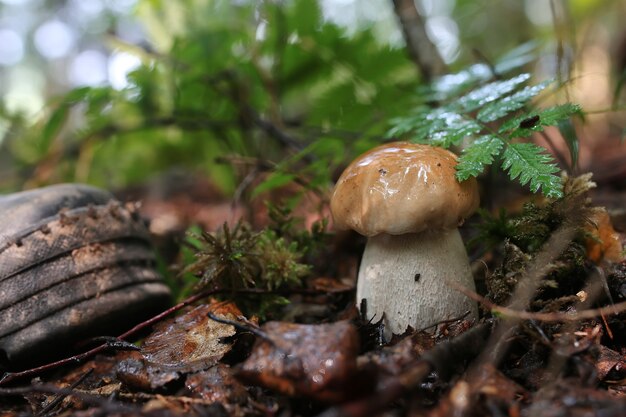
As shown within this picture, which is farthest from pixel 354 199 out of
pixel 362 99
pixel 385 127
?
pixel 362 99

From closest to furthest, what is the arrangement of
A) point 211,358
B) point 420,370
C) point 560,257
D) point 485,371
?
point 420,370, point 485,371, point 211,358, point 560,257

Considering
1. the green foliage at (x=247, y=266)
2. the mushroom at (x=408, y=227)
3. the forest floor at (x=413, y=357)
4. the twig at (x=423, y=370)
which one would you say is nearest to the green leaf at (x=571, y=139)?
the forest floor at (x=413, y=357)

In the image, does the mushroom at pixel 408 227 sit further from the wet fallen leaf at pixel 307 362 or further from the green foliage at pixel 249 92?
the green foliage at pixel 249 92

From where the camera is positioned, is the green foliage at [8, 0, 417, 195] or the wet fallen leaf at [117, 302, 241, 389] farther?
the green foliage at [8, 0, 417, 195]

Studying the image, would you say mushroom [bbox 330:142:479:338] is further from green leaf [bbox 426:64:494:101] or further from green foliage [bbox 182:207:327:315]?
green leaf [bbox 426:64:494:101]

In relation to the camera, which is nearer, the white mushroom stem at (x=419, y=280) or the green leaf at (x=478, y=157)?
the green leaf at (x=478, y=157)

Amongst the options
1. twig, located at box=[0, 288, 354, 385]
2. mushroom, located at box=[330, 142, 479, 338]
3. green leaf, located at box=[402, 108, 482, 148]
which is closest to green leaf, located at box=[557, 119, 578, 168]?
green leaf, located at box=[402, 108, 482, 148]

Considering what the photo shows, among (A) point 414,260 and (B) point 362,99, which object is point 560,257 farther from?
(B) point 362,99
